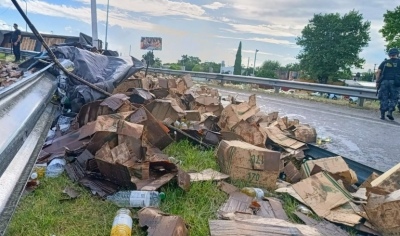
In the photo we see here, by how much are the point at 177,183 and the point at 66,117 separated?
2.16m

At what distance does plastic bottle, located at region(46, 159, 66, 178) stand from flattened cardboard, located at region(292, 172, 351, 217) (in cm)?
169

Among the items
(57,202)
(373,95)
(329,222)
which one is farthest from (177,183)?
(373,95)

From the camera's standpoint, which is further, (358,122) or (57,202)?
(358,122)

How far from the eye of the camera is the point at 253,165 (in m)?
2.56

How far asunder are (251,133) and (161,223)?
5.76 ft

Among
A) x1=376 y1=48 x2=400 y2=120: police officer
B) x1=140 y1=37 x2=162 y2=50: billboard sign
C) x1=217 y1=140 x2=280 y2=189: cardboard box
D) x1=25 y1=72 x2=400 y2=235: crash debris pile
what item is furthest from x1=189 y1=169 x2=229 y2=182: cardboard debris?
x1=140 y1=37 x2=162 y2=50: billboard sign

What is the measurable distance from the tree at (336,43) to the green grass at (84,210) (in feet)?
143

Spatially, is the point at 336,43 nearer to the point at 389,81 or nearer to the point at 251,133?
the point at 389,81

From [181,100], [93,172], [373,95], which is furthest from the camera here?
[373,95]

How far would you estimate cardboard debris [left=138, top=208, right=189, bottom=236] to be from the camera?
1.66m

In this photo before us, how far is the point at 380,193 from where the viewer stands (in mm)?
2225

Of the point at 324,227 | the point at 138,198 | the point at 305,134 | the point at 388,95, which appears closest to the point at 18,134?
the point at 138,198

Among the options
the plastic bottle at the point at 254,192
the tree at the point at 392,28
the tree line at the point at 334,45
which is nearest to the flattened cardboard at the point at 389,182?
the plastic bottle at the point at 254,192

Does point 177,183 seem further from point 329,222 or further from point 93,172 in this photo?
point 329,222
